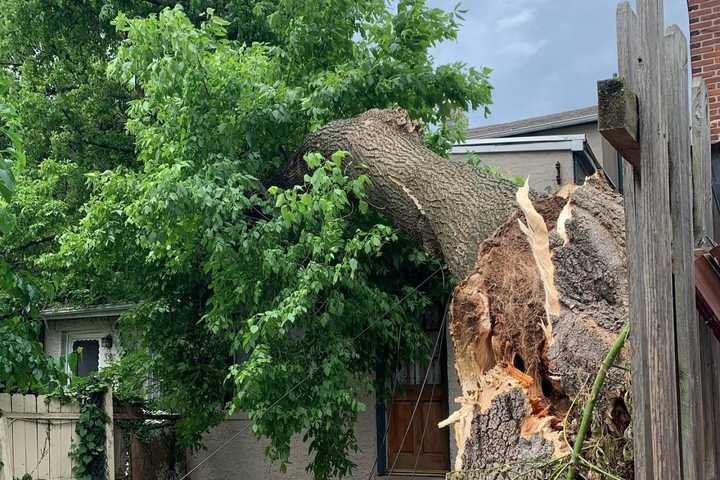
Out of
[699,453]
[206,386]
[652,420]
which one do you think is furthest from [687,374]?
[206,386]

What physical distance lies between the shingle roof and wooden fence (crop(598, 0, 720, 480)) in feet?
38.5

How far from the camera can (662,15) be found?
236cm

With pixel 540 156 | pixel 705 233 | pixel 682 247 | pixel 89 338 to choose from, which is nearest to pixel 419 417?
pixel 540 156

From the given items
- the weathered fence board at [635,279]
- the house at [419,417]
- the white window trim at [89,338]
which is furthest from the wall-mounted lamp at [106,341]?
the weathered fence board at [635,279]

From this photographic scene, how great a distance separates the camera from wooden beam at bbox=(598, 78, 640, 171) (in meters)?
2.16

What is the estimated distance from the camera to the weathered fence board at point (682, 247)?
226cm

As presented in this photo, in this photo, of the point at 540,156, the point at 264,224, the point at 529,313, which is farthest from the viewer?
the point at 540,156

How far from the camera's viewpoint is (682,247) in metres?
2.34

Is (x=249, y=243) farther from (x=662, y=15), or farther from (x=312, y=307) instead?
(x=662, y=15)

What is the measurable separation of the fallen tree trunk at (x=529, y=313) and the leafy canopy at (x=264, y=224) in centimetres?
116

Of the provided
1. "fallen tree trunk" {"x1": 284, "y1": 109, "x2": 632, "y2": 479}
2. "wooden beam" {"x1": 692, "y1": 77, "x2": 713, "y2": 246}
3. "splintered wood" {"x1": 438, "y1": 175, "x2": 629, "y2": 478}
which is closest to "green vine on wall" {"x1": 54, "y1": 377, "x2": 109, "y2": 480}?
"fallen tree trunk" {"x1": 284, "y1": 109, "x2": 632, "y2": 479}

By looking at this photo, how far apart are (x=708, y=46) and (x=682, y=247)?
7202 millimetres

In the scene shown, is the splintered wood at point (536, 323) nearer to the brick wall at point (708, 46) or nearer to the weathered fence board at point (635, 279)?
the weathered fence board at point (635, 279)

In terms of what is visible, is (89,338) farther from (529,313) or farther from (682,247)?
(682,247)
